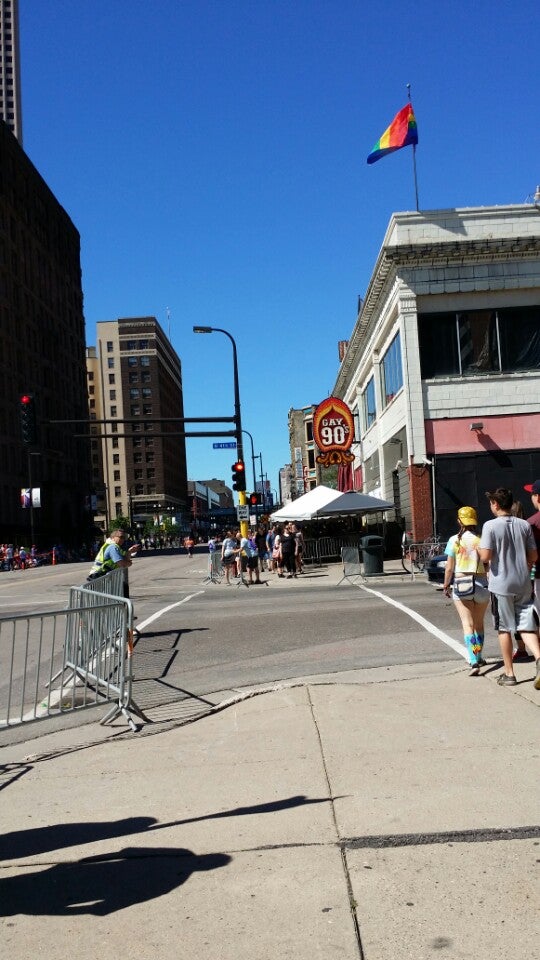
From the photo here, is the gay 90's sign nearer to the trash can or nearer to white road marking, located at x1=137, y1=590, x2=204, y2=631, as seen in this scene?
the trash can

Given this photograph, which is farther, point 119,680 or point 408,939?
point 119,680

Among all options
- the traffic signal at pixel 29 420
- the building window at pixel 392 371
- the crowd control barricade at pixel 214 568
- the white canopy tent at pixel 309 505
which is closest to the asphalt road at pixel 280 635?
the white canopy tent at pixel 309 505

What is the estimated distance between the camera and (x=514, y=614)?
7938 millimetres

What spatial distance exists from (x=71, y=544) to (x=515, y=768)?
311ft

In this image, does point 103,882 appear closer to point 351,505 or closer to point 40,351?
point 351,505

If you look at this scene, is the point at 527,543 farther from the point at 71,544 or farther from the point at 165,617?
the point at 71,544

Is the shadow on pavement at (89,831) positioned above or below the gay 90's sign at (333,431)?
below

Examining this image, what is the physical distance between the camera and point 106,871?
427cm

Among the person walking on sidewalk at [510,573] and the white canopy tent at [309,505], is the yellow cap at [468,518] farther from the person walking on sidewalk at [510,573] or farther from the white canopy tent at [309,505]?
the white canopy tent at [309,505]

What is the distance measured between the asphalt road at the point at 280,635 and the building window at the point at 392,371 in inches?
429

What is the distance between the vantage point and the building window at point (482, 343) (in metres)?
28.7

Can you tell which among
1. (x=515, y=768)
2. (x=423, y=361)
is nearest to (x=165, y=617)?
(x=515, y=768)

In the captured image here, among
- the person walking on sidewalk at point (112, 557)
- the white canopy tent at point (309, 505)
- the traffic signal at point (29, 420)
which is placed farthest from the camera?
the white canopy tent at point (309, 505)

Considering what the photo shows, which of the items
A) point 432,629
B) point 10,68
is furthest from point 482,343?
point 10,68
